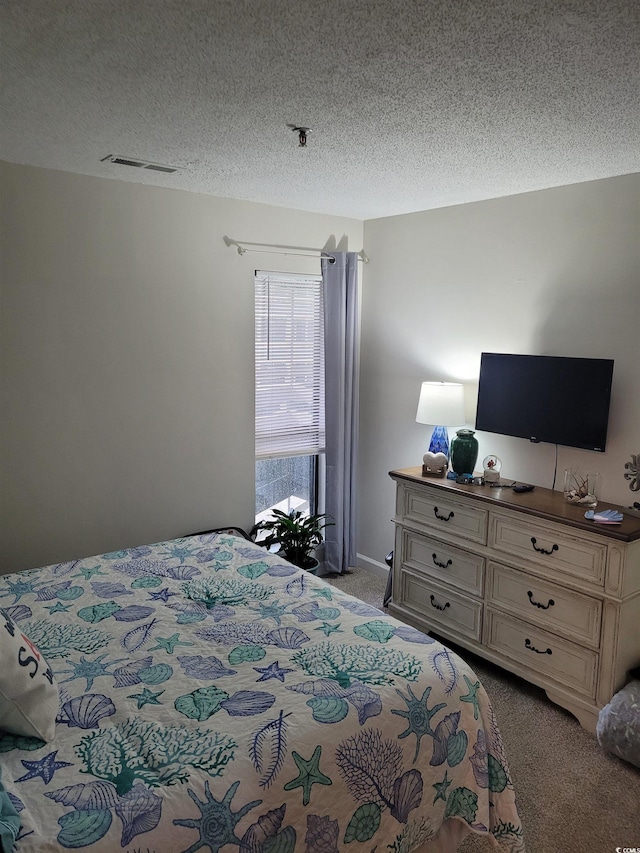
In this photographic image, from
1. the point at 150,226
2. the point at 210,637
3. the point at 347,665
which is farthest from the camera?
the point at 150,226

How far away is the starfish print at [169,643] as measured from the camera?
2173mm

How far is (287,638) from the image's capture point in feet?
7.38

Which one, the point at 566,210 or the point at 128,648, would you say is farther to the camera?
the point at 566,210

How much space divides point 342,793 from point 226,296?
2.96 m

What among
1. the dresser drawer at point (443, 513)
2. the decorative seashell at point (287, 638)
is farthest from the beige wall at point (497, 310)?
the decorative seashell at point (287, 638)

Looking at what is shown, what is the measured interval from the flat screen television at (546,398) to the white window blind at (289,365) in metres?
1.32

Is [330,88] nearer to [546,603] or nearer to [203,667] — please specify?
[203,667]

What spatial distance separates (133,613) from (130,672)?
16.7 inches

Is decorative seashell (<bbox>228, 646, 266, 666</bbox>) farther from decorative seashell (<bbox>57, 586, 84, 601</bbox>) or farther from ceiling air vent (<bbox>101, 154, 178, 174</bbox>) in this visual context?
ceiling air vent (<bbox>101, 154, 178, 174</bbox>)

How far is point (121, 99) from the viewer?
2166 millimetres

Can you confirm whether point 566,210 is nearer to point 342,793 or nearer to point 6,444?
point 342,793

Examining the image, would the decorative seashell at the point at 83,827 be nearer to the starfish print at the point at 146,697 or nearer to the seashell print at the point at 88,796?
the seashell print at the point at 88,796

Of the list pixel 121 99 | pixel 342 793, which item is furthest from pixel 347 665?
pixel 121 99

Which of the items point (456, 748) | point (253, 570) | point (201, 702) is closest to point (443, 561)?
point (253, 570)
